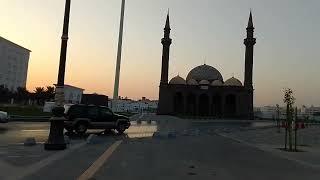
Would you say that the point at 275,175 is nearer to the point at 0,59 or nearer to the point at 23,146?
the point at 23,146

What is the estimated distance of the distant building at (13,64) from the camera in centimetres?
14773

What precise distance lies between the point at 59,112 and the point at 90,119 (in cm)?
1226

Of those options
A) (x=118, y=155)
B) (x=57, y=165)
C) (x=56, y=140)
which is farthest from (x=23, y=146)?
(x=57, y=165)

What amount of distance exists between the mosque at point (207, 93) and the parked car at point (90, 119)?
72979mm

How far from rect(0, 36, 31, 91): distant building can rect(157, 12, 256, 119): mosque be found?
201 ft

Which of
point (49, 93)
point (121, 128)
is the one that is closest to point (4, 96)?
point (49, 93)

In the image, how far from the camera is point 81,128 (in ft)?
92.1

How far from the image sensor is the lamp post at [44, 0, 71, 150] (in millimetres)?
16375

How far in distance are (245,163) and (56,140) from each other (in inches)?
256

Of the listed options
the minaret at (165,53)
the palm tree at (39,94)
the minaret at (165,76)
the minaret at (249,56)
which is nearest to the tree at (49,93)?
the palm tree at (39,94)

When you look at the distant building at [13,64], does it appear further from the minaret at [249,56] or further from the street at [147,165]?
the street at [147,165]

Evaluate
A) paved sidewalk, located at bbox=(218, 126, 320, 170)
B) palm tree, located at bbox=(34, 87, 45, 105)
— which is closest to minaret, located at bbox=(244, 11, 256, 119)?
palm tree, located at bbox=(34, 87, 45, 105)

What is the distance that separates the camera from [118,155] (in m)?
15.7

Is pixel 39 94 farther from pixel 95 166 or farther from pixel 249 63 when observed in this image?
pixel 95 166
